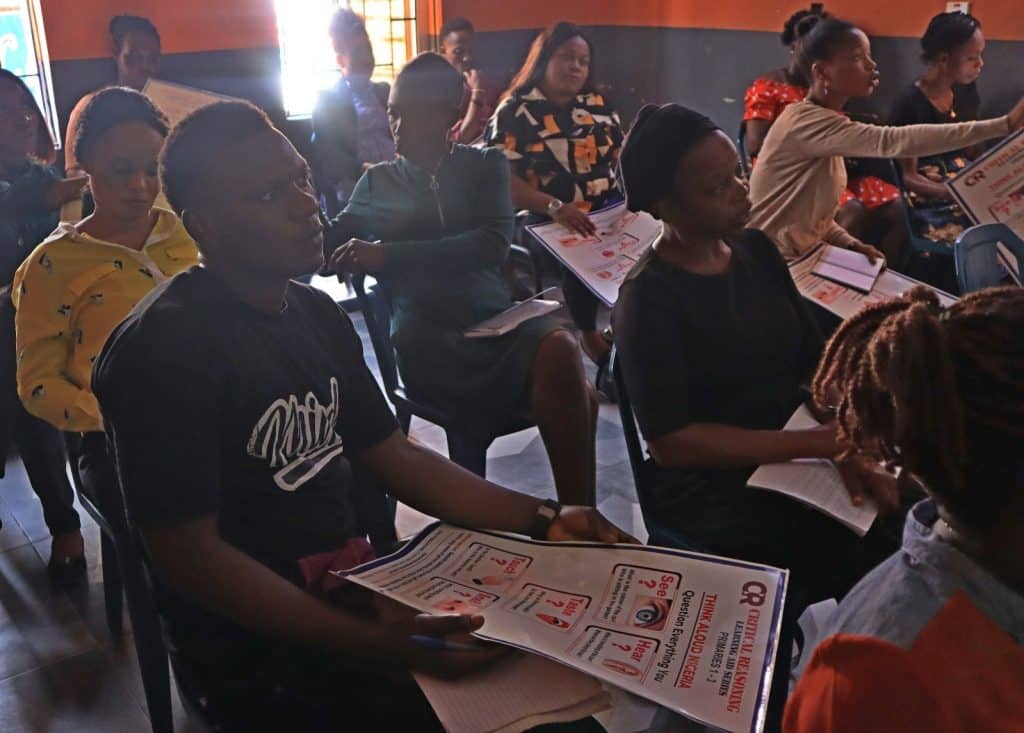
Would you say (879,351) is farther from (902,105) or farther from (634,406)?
(902,105)

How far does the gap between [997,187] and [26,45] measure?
4505 millimetres

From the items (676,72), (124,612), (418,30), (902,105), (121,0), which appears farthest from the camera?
(676,72)

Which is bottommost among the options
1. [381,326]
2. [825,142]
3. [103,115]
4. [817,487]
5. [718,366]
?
[381,326]

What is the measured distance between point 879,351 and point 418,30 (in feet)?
18.3

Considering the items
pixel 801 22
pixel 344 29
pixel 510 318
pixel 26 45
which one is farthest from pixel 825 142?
pixel 26 45

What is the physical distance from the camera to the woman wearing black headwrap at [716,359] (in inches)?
59.9

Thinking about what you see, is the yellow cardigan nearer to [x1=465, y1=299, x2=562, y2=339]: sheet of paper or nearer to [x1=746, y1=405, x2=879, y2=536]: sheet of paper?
[x1=465, y1=299, x2=562, y2=339]: sheet of paper

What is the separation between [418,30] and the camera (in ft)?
19.6

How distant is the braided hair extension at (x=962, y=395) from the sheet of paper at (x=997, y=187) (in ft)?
6.02

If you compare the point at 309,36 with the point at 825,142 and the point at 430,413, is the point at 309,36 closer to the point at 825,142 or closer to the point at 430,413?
the point at 825,142

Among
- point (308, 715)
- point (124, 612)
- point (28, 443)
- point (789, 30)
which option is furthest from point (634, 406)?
point (789, 30)

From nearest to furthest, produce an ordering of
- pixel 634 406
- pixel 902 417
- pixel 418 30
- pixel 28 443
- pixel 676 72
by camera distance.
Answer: pixel 902 417
pixel 634 406
pixel 28 443
pixel 418 30
pixel 676 72

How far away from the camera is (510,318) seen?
7.82 feet

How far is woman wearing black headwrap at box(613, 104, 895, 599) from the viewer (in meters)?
1.52
